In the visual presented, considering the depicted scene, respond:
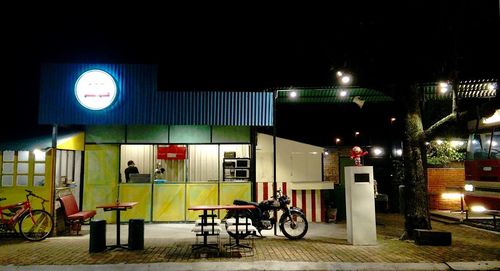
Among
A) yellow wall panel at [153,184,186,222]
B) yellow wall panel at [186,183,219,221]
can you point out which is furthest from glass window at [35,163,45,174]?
yellow wall panel at [186,183,219,221]

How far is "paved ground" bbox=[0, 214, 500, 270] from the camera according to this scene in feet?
25.6

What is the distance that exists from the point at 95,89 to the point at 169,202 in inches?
181

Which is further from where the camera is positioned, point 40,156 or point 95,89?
point 95,89

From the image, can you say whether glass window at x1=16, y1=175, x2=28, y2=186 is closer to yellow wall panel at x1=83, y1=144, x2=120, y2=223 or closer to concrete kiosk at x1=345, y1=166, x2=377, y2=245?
yellow wall panel at x1=83, y1=144, x2=120, y2=223

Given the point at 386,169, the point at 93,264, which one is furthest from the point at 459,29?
the point at 93,264

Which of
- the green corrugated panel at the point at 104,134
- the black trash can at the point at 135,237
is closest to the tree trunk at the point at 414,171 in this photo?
the black trash can at the point at 135,237

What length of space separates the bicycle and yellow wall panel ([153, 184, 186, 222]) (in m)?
3.40

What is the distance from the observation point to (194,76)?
1541 centimetres

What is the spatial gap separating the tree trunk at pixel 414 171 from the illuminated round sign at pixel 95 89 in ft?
29.4

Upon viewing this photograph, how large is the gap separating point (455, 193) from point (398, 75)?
7.30 metres

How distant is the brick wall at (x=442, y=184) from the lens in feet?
50.7

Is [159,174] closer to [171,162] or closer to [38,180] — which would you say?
[171,162]

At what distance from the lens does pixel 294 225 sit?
10.5 metres

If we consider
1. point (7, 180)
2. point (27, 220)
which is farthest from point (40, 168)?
point (27, 220)
